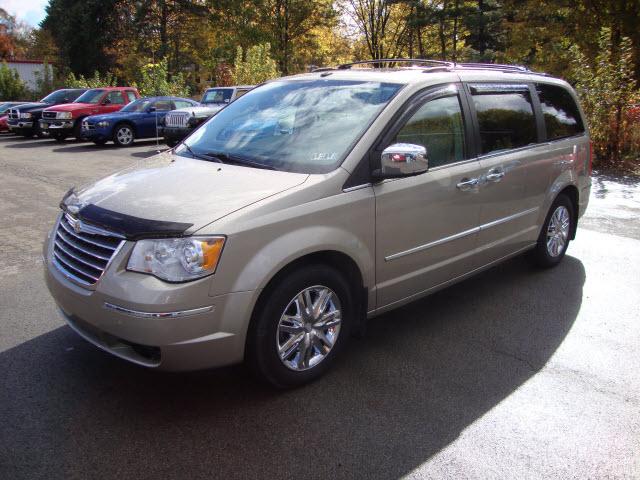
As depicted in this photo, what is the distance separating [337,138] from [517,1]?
20.9m

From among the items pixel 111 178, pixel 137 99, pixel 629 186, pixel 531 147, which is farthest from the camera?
pixel 137 99

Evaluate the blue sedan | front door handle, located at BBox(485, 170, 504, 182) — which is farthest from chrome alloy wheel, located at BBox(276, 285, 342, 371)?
the blue sedan

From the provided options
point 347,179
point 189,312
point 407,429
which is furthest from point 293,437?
point 347,179

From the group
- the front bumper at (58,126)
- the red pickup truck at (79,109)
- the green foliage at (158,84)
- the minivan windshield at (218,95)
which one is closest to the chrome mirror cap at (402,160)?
the minivan windshield at (218,95)

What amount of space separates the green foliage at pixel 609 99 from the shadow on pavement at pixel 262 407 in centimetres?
864

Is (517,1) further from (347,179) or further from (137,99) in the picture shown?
(347,179)

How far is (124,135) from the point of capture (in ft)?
57.2

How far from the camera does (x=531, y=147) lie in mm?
4750

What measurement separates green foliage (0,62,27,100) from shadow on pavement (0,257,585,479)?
38.4 m

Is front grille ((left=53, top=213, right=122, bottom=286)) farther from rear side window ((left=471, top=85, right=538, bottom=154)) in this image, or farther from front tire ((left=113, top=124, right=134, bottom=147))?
front tire ((left=113, top=124, right=134, bottom=147))

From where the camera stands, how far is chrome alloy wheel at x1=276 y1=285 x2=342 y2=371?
10.2ft

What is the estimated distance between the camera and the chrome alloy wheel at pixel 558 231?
208 inches

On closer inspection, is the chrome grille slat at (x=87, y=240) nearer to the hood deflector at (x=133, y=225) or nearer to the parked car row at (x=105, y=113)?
the hood deflector at (x=133, y=225)

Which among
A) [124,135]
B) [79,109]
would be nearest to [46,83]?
[79,109]
